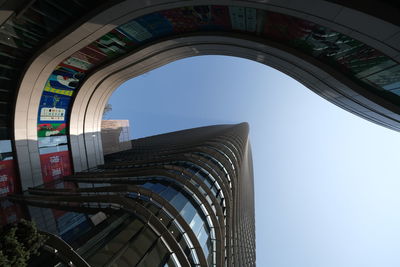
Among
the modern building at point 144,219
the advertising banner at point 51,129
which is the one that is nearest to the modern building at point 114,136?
the advertising banner at point 51,129

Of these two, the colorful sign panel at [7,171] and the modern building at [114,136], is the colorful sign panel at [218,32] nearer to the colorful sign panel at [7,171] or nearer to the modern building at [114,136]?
the colorful sign panel at [7,171]

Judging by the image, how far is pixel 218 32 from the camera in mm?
17672

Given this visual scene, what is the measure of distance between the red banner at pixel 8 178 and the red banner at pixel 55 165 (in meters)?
2.72

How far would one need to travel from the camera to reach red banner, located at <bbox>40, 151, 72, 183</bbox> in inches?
848

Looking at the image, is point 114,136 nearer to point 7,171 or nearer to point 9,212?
point 7,171

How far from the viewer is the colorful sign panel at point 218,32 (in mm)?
10945

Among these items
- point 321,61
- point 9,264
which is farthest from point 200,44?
point 9,264

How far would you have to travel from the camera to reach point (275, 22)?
1285cm

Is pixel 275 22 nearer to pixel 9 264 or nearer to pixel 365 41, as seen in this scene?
pixel 365 41

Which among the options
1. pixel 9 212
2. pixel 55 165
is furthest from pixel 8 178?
pixel 9 212

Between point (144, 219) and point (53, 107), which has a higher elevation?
point (53, 107)

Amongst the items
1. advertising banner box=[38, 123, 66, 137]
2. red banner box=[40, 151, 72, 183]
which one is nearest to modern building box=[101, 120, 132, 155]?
red banner box=[40, 151, 72, 183]

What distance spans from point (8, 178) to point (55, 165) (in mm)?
4783

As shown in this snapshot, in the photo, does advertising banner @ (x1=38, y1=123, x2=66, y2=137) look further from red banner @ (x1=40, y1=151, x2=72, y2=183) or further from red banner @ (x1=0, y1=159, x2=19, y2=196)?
red banner @ (x1=0, y1=159, x2=19, y2=196)
